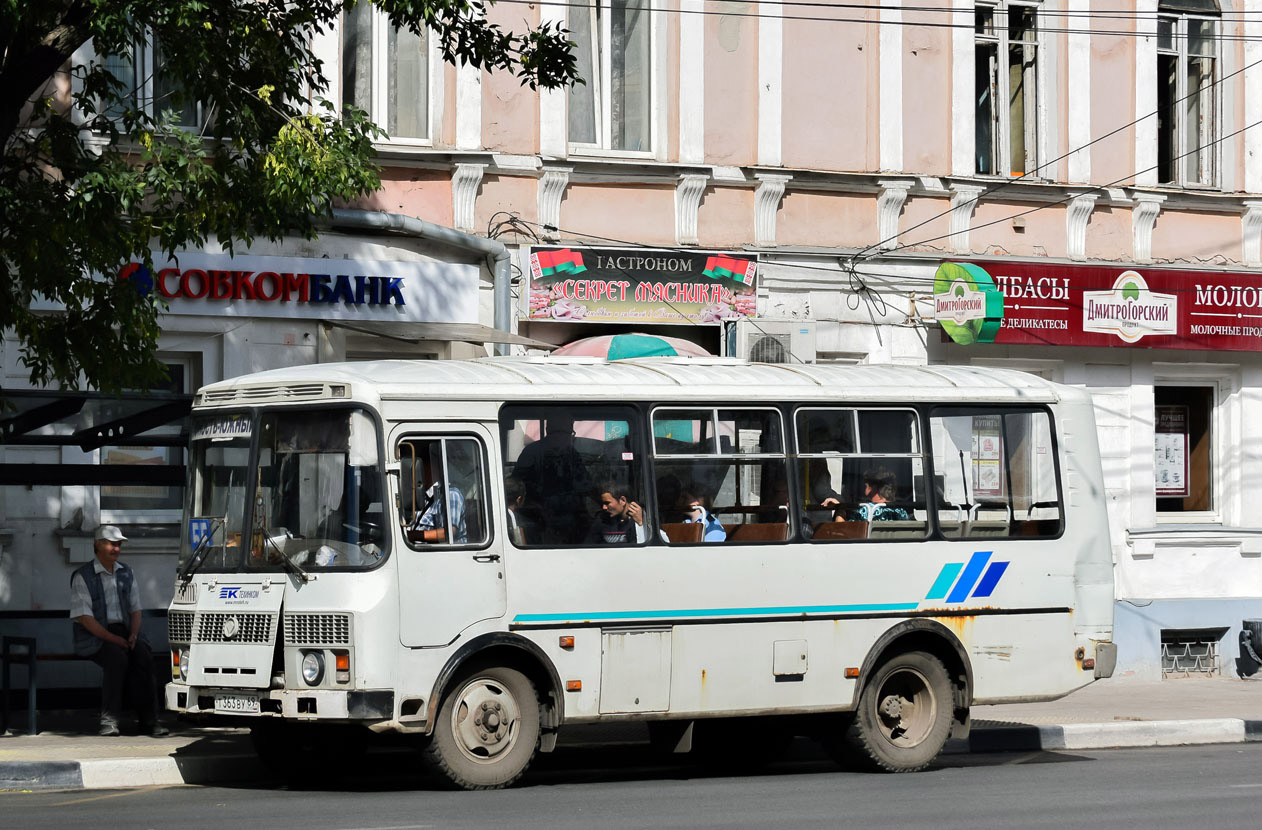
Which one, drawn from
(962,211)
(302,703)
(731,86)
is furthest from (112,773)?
(962,211)

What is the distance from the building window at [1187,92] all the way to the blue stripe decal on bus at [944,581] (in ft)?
35.1

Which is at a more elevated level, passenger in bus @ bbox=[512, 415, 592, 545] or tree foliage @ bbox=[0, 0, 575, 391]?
tree foliage @ bbox=[0, 0, 575, 391]

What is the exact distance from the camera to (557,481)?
40.2 ft

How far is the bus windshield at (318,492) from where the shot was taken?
452 inches

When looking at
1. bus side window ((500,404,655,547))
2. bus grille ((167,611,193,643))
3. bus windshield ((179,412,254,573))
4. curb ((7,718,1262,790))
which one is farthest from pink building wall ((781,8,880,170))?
bus grille ((167,611,193,643))

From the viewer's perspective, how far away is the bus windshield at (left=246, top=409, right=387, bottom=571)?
452 inches

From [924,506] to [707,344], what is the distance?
7.00 metres

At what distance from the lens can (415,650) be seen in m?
11.4

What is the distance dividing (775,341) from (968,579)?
6961mm

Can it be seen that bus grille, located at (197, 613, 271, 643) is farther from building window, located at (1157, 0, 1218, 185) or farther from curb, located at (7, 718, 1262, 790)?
building window, located at (1157, 0, 1218, 185)

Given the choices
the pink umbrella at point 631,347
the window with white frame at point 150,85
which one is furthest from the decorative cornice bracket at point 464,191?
the window with white frame at point 150,85

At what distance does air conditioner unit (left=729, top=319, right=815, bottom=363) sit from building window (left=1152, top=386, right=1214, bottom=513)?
16.5ft

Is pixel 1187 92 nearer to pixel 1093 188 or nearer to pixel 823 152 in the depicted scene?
pixel 1093 188

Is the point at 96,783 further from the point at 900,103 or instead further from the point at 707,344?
the point at 900,103
